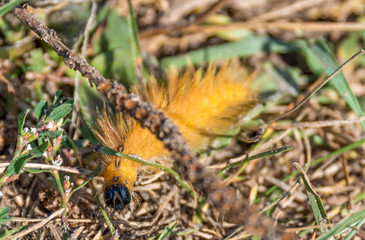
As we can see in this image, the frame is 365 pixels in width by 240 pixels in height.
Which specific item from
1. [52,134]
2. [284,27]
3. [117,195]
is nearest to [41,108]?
[52,134]

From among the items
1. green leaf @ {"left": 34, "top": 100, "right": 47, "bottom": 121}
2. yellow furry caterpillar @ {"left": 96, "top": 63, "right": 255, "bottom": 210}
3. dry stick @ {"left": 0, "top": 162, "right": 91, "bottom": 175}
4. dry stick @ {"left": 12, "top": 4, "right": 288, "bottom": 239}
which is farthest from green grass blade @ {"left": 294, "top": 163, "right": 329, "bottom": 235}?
green leaf @ {"left": 34, "top": 100, "right": 47, "bottom": 121}

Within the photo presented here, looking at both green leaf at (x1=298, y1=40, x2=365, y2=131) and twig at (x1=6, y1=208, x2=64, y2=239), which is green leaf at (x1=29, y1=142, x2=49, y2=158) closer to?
twig at (x1=6, y1=208, x2=64, y2=239)

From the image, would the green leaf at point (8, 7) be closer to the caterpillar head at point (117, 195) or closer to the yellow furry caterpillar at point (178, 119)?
the yellow furry caterpillar at point (178, 119)

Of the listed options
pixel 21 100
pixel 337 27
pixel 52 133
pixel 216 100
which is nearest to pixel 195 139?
pixel 216 100

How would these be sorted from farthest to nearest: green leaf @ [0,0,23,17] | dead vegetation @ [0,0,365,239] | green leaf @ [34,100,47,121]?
dead vegetation @ [0,0,365,239] → green leaf @ [34,100,47,121] → green leaf @ [0,0,23,17]

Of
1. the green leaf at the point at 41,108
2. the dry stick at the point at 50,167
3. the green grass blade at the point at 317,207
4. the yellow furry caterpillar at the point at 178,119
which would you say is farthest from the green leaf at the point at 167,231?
the green leaf at the point at 41,108

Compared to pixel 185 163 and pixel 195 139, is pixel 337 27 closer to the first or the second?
pixel 195 139
